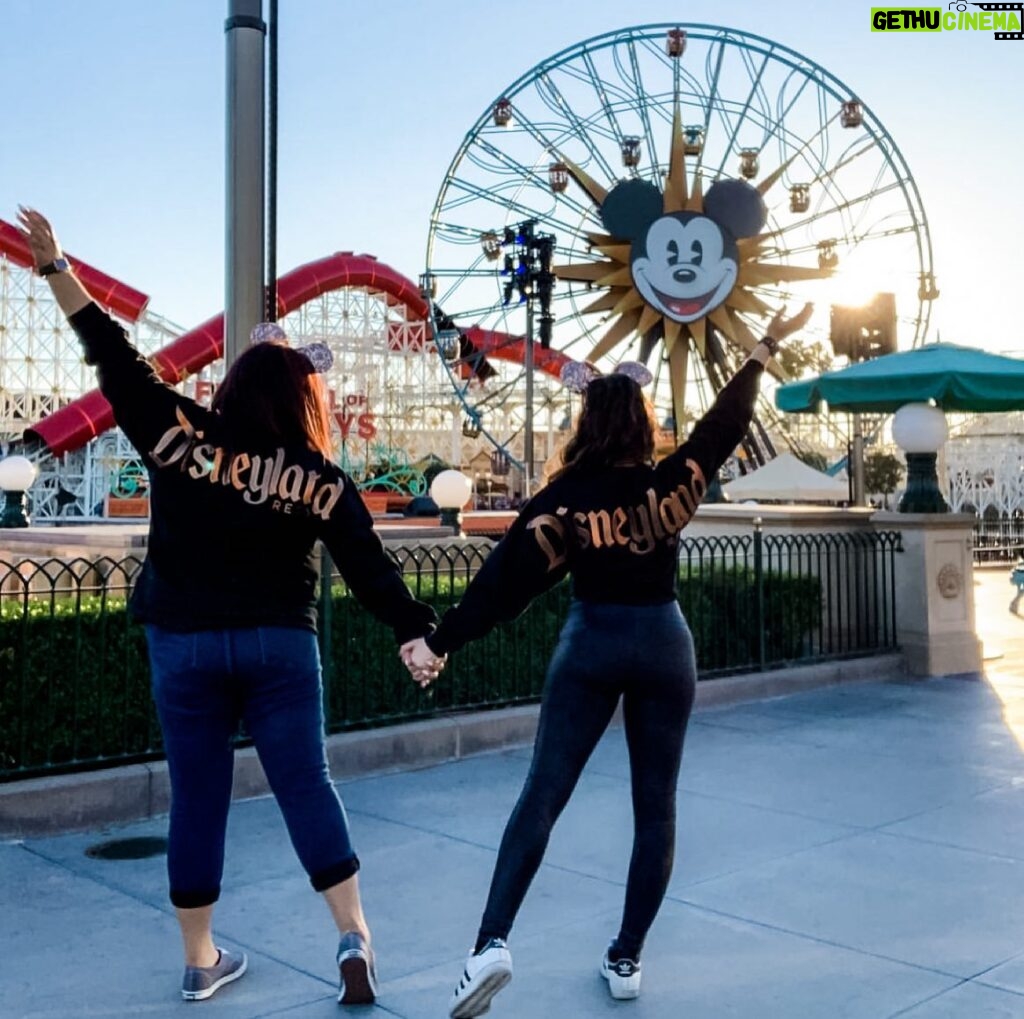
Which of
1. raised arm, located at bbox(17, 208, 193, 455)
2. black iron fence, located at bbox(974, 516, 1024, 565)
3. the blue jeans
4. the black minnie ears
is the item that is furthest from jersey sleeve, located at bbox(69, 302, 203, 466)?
black iron fence, located at bbox(974, 516, 1024, 565)

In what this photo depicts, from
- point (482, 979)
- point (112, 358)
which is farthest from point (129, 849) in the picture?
point (112, 358)

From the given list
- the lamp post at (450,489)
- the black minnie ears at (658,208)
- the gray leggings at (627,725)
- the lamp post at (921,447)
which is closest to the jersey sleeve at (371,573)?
the gray leggings at (627,725)

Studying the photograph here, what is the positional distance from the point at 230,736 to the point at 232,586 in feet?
1.43

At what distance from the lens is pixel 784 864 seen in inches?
185

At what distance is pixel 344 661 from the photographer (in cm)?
667

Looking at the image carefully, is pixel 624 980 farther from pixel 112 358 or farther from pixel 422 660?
pixel 112 358

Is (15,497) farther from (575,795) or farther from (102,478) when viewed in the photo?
(102,478)

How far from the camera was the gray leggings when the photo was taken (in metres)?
3.20

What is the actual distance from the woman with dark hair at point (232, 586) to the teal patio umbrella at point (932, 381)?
7.63 m

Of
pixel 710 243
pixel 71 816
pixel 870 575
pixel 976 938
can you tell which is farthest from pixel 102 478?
pixel 976 938

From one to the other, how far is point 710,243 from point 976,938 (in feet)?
58.0

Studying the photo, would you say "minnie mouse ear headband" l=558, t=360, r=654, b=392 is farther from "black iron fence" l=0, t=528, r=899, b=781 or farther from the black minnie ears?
the black minnie ears

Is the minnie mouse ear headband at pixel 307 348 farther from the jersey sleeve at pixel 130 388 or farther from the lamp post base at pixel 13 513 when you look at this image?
the lamp post base at pixel 13 513

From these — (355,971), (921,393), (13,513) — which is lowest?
(355,971)
